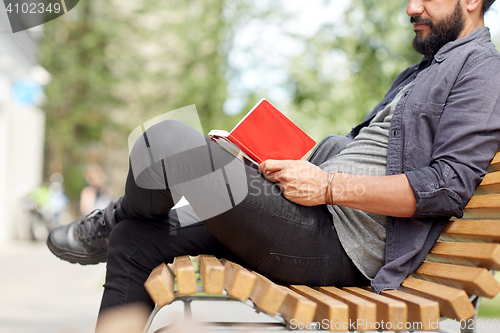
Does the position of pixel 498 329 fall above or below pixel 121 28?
below

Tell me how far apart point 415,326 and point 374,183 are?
18.1 inches

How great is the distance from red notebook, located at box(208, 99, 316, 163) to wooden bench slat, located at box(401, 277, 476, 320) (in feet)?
2.01

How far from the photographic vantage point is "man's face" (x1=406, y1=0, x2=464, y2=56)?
1864 millimetres

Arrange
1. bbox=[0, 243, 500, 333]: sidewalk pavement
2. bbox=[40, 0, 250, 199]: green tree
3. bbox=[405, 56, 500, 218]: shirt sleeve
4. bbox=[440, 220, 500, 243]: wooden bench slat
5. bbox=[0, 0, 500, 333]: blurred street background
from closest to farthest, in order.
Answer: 1. bbox=[440, 220, 500, 243]: wooden bench slat
2. bbox=[405, 56, 500, 218]: shirt sleeve
3. bbox=[0, 243, 500, 333]: sidewalk pavement
4. bbox=[0, 0, 500, 333]: blurred street background
5. bbox=[40, 0, 250, 199]: green tree

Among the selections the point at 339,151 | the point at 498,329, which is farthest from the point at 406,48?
the point at 339,151

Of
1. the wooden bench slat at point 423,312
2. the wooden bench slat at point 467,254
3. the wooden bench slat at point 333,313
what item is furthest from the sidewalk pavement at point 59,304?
the wooden bench slat at point 333,313

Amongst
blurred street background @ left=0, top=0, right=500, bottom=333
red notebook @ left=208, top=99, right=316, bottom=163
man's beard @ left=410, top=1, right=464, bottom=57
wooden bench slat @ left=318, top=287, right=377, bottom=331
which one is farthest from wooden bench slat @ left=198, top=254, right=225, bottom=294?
blurred street background @ left=0, top=0, right=500, bottom=333

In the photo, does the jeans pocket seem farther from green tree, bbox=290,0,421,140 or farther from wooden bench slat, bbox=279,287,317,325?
green tree, bbox=290,0,421,140

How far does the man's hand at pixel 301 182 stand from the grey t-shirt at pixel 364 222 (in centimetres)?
13

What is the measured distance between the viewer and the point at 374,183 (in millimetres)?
1542

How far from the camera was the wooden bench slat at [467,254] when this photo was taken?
1305 millimetres

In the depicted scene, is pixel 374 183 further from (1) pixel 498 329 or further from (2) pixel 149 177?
(1) pixel 498 329

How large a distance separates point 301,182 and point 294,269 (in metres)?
0.29

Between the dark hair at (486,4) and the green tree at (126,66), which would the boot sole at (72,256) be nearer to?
the dark hair at (486,4)
